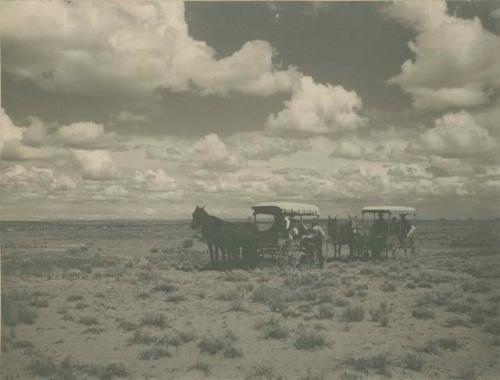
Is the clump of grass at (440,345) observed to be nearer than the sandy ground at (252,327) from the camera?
No

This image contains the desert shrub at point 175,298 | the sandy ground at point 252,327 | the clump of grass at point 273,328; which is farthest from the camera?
the desert shrub at point 175,298

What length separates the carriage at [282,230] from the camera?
66.3 ft

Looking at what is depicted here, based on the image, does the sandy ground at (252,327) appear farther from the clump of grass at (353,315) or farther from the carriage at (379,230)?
the carriage at (379,230)

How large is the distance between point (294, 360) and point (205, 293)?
6655 mm

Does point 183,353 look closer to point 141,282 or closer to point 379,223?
point 141,282

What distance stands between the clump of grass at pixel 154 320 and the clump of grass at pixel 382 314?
5.22 metres

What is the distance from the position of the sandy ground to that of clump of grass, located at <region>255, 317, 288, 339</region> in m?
0.03

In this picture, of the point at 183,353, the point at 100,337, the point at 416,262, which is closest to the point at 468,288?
the point at 416,262

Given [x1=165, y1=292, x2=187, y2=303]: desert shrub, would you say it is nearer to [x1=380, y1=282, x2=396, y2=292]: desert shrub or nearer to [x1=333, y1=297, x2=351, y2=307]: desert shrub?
[x1=333, y1=297, x2=351, y2=307]: desert shrub

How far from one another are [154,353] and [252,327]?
2.80 metres

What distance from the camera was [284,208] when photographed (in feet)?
64.4

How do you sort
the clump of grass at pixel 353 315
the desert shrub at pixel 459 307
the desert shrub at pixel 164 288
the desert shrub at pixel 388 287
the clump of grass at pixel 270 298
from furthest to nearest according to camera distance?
the desert shrub at pixel 164 288, the desert shrub at pixel 388 287, the clump of grass at pixel 270 298, the desert shrub at pixel 459 307, the clump of grass at pixel 353 315

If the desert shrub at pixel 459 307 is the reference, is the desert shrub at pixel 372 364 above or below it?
below

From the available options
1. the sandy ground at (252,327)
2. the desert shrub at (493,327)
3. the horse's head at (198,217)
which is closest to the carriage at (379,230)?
the sandy ground at (252,327)
